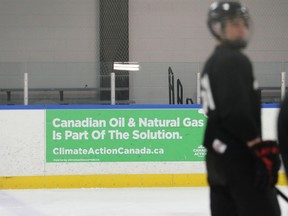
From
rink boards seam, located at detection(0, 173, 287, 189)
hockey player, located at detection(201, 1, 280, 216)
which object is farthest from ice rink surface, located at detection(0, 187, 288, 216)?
hockey player, located at detection(201, 1, 280, 216)

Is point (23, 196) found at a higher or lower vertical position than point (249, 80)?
lower

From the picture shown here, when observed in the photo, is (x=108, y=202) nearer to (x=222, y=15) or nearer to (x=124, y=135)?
(x=124, y=135)

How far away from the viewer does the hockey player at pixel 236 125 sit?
2500 millimetres

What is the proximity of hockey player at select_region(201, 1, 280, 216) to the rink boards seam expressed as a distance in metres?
5.04

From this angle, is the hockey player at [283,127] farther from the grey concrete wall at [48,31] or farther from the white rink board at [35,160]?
the grey concrete wall at [48,31]

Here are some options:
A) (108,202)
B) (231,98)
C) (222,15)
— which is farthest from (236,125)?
(108,202)

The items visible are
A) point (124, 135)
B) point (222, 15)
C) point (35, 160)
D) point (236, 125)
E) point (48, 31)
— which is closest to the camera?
point (236, 125)

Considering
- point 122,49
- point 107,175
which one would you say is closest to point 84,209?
point 107,175

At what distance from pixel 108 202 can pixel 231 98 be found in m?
4.20

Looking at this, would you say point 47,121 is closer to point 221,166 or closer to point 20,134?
point 20,134

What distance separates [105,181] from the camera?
771cm

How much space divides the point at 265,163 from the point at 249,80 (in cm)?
29

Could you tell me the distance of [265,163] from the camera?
2.51 m

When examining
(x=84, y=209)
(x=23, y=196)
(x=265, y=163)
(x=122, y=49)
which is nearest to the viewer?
(x=265, y=163)
